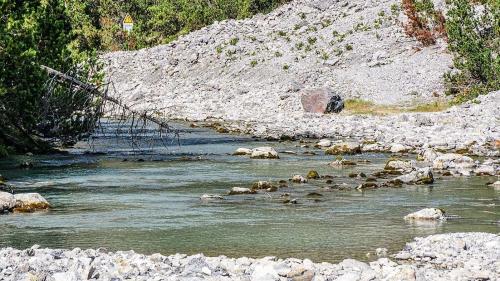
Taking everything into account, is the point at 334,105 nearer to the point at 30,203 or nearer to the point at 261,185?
the point at 261,185

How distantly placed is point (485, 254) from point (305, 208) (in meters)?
Answer: 6.87

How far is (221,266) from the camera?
14055mm

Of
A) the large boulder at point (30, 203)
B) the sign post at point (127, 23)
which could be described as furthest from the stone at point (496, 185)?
the sign post at point (127, 23)

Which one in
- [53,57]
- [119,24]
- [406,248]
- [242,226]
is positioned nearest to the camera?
[406,248]

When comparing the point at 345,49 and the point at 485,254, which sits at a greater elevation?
the point at 345,49

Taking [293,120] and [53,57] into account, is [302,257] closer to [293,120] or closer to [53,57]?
[53,57]

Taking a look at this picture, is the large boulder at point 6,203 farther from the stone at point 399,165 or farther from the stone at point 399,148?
the stone at point 399,148

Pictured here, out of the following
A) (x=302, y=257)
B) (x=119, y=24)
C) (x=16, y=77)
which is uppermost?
(x=119, y=24)

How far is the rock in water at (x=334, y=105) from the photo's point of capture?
5297 cm

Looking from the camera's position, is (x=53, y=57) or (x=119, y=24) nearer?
(x=53, y=57)

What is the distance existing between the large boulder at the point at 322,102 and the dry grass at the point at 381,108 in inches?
25.1

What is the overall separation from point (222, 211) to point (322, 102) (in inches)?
1288

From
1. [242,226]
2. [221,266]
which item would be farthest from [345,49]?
[221,266]

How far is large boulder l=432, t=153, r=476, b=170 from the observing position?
1145 inches
